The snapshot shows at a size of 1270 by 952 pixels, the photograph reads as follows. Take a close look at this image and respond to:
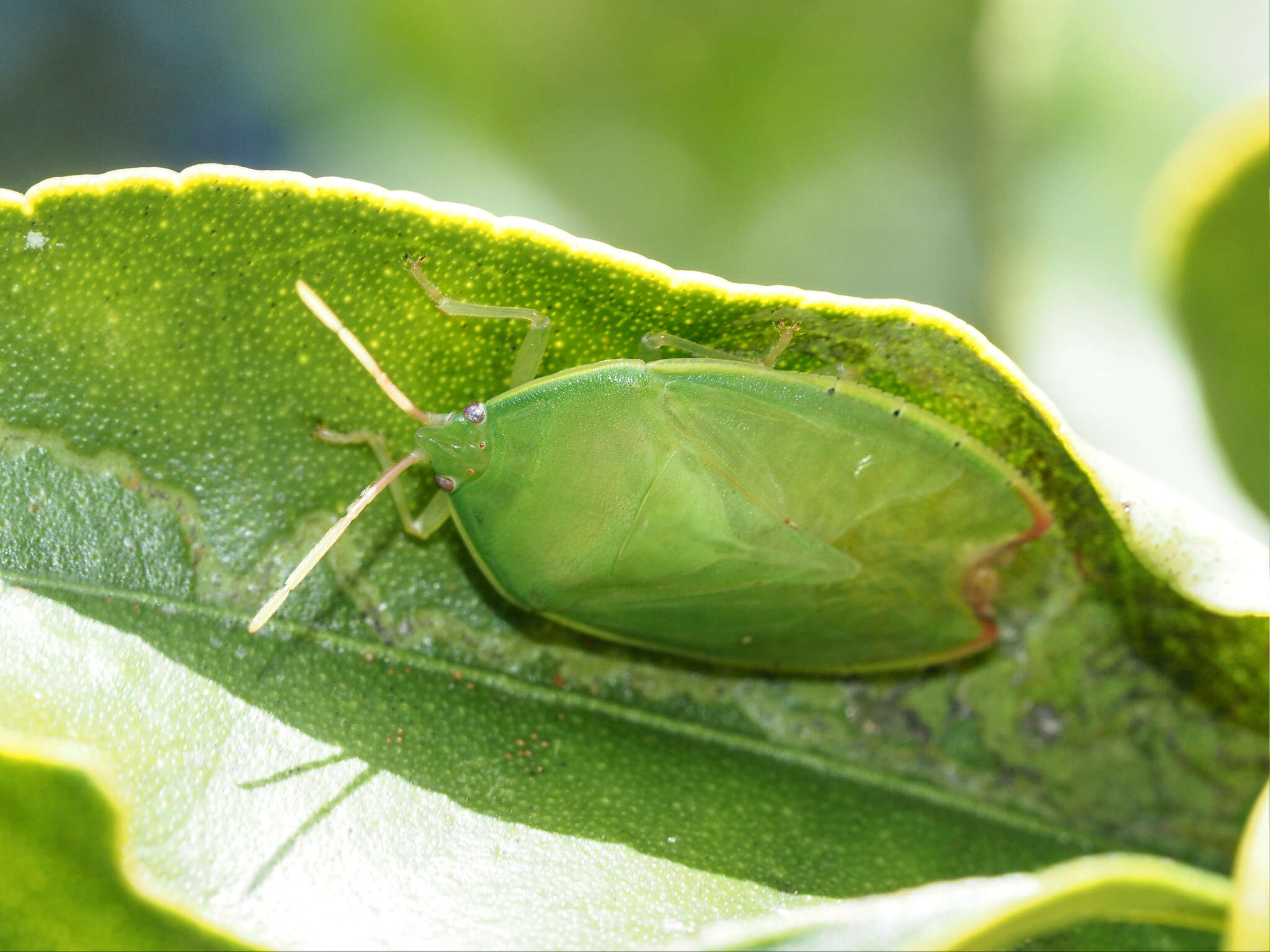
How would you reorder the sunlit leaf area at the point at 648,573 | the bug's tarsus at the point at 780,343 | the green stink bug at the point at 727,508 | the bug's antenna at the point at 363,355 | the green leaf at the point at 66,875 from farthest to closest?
the green stink bug at the point at 727,508 < the bug's tarsus at the point at 780,343 < the bug's antenna at the point at 363,355 < the sunlit leaf area at the point at 648,573 < the green leaf at the point at 66,875

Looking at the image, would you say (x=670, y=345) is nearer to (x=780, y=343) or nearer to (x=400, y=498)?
(x=780, y=343)

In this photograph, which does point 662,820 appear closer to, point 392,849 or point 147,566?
point 392,849

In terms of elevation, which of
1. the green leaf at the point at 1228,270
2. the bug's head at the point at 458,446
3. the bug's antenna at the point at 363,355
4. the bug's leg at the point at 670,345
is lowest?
the bug's head at the point at 458,446

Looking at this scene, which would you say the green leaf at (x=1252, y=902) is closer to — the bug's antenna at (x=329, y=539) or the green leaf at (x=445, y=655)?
the green leaf at (x=445, y=655)

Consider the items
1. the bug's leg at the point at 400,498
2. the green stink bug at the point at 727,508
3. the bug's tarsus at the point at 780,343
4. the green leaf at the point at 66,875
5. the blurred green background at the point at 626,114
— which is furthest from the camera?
the blurred green background at the point at 626,114

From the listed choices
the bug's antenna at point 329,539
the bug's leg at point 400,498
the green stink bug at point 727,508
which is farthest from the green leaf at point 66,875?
the bug's leg at point 400,498

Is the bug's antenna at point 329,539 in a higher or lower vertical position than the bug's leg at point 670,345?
lower

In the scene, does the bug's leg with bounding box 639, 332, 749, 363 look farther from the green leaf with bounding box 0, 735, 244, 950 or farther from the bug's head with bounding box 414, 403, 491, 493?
the green leaf with bounding box 0, 735, 244, 950

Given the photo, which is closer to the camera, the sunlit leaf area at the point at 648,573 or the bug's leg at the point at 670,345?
the sunlit leaf area at the point at 648,573
